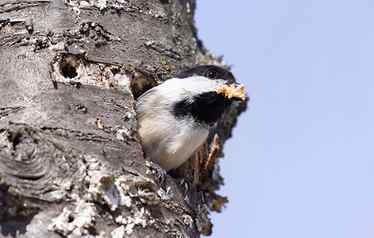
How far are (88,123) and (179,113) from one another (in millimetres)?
563

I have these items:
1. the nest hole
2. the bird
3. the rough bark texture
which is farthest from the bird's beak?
the nest hole

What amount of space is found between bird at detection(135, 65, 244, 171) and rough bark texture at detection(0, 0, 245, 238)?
0.21ft

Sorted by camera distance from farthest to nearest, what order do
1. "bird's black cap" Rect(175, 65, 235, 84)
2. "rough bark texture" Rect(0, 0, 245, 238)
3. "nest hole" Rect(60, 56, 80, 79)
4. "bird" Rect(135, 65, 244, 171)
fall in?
"bird's black cap" Rect(175, 65, 235, 84)
"bird" Rect(135, 65, 244, 171)
"nest hole" Rect(60, 56, 80, 79)
"rough bark texture" Rect(0, 0, 245, 238)

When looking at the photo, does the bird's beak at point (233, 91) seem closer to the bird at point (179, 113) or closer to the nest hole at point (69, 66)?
the bird at point (179, 113)

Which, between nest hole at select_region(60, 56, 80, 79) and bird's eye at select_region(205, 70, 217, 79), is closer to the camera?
nest hole at select_region(60, 56, 80, 79)

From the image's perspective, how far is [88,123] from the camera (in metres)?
2.29

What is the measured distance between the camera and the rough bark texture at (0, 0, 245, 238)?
201 centimetres

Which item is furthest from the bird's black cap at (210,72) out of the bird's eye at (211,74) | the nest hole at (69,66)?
the nest hole at (69,66)

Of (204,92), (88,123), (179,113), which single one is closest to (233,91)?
(204,92)

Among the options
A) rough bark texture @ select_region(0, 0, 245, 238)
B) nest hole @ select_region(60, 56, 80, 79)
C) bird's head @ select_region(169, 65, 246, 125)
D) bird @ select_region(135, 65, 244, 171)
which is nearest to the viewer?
rough bark texture @ select_region(0, 0, 245, 238)

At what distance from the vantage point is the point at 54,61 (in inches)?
97.7

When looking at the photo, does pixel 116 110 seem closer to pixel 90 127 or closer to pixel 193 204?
pixel 90 127

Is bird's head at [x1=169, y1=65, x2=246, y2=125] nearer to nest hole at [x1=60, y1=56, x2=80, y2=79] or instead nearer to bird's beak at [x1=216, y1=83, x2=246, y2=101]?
bird's beak at [x1=216, y1=83, x2=246, y2=101]

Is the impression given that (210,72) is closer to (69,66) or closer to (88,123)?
(69,66)
